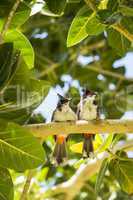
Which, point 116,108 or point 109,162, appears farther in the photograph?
point 116,108

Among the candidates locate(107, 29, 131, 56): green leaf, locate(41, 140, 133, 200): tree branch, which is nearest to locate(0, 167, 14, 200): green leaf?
locate(107, 29, 131, 56): green leaf

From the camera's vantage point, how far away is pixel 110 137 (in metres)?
3.38

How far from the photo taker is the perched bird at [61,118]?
3.78 m

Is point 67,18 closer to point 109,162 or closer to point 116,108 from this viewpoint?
point 116,108

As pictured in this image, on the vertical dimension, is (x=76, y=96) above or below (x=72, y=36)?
below

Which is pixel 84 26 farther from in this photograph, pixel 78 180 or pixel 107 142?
pixel 78 180

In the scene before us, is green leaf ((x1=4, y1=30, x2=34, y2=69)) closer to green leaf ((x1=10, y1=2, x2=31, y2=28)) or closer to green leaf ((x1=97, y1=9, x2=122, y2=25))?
green leaf ((x1=10, y1=2, x2=31, y2=28))

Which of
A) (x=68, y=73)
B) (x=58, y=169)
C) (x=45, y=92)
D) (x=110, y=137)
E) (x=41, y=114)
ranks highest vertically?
(x=45, y=92)

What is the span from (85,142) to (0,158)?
0.80 m

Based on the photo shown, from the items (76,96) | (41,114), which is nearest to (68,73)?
(76,96)

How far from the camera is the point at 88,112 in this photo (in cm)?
398

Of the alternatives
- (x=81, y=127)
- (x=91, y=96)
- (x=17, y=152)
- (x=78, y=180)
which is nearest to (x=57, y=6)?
(x=81, y=127)

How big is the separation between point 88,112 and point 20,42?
1.02 m

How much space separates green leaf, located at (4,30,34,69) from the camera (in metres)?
3.10
